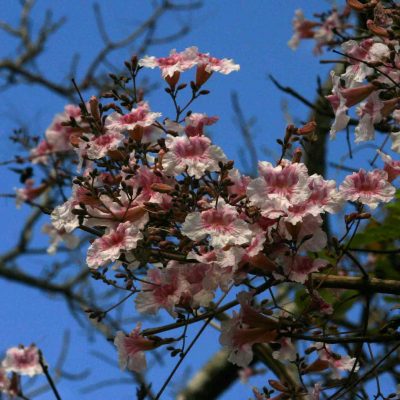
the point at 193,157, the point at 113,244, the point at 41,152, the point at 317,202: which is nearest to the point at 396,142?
the point at 317,202

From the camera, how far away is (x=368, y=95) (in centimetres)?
219

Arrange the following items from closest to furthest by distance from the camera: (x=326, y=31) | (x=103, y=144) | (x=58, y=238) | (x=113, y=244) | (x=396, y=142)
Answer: (x=113, y=244) < (x=396, y=142) < (x=103, y=144) < (x=58, y=238) < (x=326, y=31)

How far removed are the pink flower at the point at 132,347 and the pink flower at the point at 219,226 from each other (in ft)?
1.36

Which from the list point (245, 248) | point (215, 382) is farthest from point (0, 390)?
point (245, 248)

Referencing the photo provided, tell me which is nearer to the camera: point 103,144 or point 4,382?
point 103,144

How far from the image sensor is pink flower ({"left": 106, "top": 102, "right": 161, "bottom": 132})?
2080 mm

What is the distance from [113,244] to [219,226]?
0.29 meters

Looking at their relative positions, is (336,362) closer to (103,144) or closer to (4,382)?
(103,144)

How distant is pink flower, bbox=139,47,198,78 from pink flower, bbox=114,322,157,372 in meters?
0.75

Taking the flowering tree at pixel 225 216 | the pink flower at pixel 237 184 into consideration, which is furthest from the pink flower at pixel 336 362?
the pink flower at pixel 237 184

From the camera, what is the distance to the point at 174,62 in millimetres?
2266

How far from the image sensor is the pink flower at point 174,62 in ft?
7.31

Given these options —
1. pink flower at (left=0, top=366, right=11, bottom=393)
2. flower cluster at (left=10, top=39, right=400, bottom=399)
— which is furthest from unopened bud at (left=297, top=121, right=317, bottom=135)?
pink flower at (left=0, top=366, right=11, bottom=393)

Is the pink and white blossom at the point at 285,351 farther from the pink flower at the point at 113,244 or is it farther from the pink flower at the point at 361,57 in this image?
the pink flower at the point at 361,57
